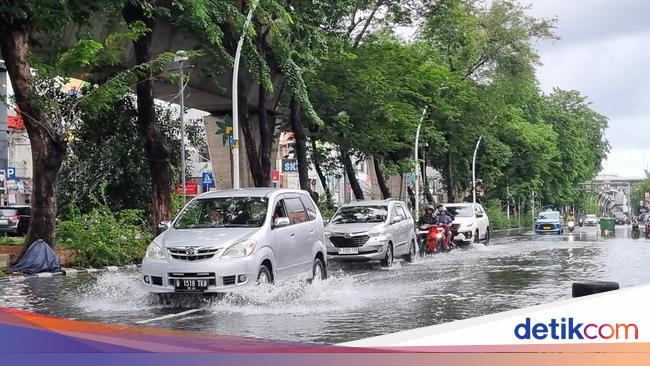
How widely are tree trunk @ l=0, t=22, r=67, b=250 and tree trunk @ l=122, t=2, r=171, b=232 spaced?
4253mm

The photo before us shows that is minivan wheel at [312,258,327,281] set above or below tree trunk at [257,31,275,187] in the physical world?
below

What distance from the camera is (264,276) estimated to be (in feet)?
39.1

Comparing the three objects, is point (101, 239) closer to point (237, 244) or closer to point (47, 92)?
point (47, 92)

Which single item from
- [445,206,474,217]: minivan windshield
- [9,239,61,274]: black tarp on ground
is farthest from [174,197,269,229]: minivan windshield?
[445,206,474,217]: minivan windshield

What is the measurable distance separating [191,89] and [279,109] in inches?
226

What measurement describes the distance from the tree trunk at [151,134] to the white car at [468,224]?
38.6 feet

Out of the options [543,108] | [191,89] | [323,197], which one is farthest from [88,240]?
[543,108]

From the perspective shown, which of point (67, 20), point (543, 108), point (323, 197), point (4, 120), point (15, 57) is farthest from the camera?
Result: point (543, 108)

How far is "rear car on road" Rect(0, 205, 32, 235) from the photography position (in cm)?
3553

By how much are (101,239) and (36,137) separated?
157 inches

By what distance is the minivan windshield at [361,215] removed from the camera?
21.3 m

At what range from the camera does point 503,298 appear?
1283cm

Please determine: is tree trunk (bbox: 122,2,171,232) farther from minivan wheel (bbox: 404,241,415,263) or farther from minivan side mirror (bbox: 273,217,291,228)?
minivan side mirror (bbox: 273,217,291,228)

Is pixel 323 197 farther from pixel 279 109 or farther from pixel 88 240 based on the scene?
pixel 88 240
